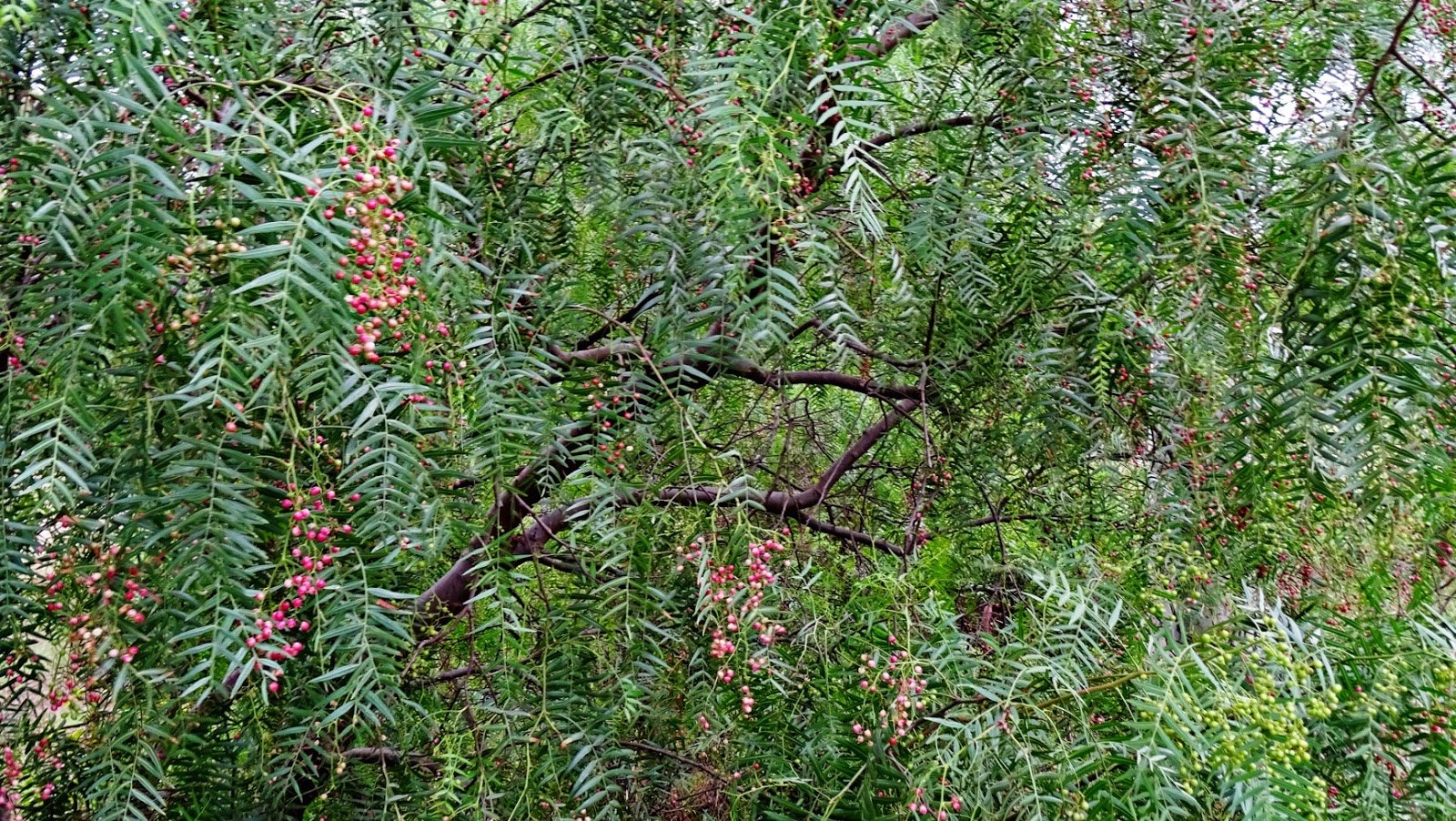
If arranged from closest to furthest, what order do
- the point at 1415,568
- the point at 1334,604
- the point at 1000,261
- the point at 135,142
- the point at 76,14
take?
the point at 135,142, the point at 76,14, the point at 1415,568, the point at 1334,604, the point at 1000,261

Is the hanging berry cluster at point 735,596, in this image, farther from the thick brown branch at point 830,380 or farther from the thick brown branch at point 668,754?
the thick brown branch at point 830,380

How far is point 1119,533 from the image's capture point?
6.17 feet

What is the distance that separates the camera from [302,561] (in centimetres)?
119

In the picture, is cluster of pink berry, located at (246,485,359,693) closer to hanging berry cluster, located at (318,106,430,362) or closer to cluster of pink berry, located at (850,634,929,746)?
hanging berry cluster, located at (318,106,430,362)

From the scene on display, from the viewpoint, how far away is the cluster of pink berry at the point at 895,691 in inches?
54.6

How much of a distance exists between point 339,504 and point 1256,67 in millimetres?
1485

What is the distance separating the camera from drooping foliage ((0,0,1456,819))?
1083 mm

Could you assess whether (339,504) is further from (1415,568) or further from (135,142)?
(1415,568)


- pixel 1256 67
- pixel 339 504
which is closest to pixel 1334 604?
pixel 1256 67

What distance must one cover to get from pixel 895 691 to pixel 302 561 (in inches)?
31.5

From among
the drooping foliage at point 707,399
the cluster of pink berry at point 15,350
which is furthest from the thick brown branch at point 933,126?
the cluster of pink berry at point 15,350

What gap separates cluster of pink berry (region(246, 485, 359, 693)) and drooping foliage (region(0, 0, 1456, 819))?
11 mm

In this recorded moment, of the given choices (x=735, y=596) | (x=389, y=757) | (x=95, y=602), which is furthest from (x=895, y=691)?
(x=95, y=602)

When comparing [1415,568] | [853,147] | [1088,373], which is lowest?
[1415,568]
